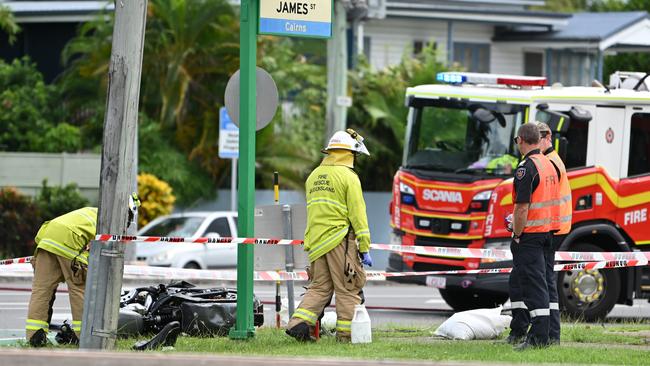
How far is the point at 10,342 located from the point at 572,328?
5.44 m

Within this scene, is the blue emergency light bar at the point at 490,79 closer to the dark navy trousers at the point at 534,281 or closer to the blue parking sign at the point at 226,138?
the dark navy trousers at the point at 534,281

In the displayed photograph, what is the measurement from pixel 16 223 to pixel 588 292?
12324 mm

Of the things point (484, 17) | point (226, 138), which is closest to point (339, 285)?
point (226, 138)

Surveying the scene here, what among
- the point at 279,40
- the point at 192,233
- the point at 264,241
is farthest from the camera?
the point at 279,40

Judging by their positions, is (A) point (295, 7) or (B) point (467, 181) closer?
(A) point (295, 7)

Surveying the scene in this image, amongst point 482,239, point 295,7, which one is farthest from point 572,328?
point 295,7

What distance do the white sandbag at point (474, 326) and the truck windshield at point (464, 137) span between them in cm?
370

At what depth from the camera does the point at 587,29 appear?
35438 mm

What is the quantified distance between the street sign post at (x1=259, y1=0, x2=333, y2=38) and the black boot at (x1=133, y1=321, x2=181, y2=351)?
2.81 m

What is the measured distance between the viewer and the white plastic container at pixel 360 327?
37.1ft

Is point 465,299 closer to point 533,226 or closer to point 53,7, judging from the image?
point 533,226

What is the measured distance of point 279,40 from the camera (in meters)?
28.8

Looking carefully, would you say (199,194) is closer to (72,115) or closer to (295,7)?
(72,115)

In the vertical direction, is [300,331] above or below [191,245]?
above
